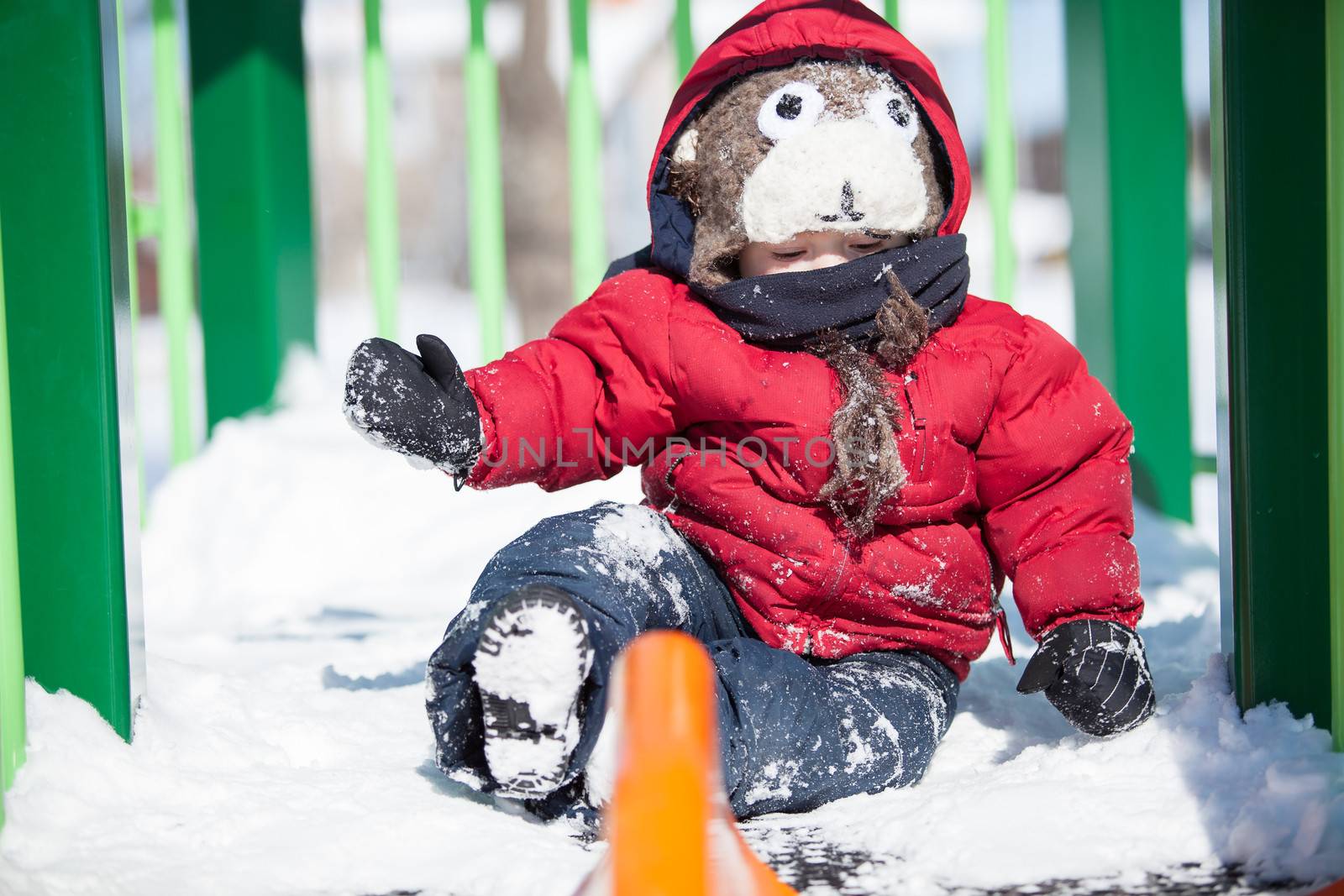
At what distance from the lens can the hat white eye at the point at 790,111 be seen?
1.36 metres

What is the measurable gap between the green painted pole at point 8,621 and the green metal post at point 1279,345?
0.99m

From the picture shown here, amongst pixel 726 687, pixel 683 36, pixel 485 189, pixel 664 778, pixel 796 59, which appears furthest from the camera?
pixel 485 189

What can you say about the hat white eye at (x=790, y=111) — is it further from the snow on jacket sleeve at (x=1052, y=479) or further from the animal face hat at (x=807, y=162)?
the snow on jacket sleeve at (x=1052, y=479)

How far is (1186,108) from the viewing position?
7.63ft

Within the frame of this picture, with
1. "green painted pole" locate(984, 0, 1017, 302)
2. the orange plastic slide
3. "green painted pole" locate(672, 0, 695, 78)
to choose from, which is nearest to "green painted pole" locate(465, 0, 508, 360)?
"green painted pole" locate(672, 0, 695, 78)

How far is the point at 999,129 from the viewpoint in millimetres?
2385

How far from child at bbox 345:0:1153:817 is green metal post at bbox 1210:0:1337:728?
0.12 m

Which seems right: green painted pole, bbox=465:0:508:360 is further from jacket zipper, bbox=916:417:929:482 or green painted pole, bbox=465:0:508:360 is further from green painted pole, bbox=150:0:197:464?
jacket zipper, bbox=916:417:929:482

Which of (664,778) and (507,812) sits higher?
(664,778)

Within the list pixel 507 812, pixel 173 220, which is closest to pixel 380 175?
pixel 173 220

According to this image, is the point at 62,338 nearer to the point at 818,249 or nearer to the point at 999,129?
the point at 818,249

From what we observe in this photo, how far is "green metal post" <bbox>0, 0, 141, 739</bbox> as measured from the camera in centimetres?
117

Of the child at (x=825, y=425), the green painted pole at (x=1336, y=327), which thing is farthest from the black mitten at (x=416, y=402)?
the green painted pole at (x=1336, y=327)

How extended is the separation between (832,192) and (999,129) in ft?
3.88
